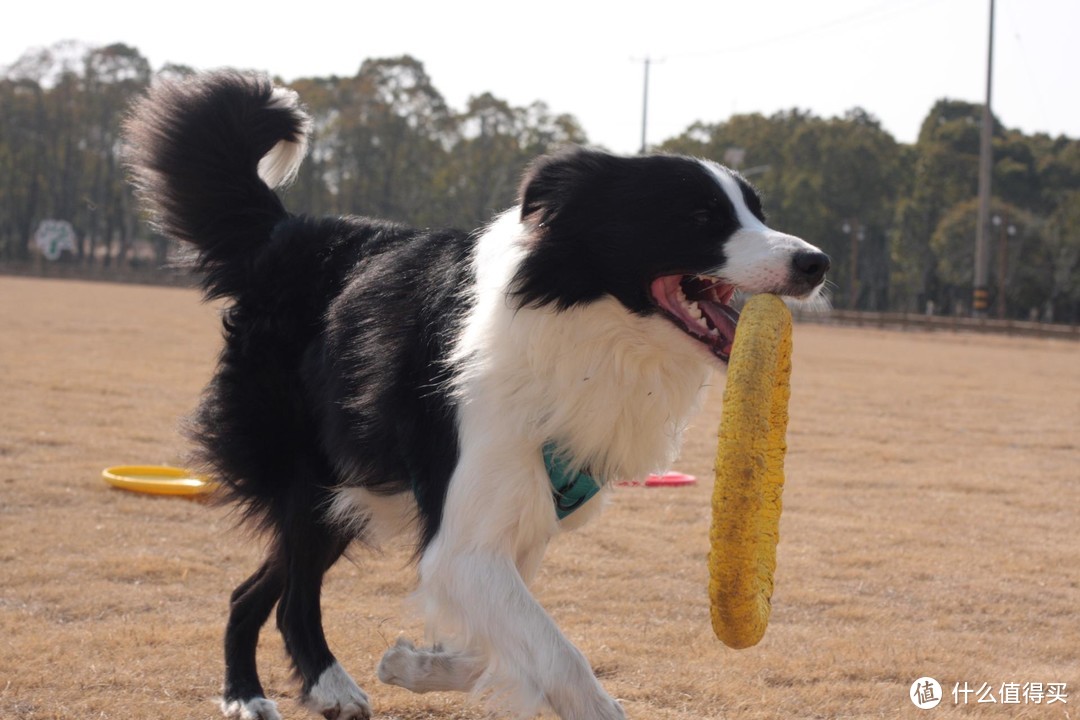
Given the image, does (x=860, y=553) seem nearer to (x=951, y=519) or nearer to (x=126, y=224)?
(x=951, y=519)

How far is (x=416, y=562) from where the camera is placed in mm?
3992

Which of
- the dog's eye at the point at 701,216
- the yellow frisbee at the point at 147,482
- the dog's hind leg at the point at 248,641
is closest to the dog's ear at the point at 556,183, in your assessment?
the dog's eye at the point at 701,216

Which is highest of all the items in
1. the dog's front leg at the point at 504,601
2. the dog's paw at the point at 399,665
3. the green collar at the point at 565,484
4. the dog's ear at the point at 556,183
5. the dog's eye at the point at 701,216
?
the dog's ear at the point at 556,183

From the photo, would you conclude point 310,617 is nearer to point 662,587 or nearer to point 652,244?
point 652,244

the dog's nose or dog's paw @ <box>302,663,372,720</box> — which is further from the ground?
the dog's nose

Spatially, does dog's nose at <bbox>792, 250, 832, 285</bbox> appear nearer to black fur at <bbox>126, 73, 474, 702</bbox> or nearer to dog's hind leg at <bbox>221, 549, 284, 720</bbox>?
black fur at <bbox>126, 73, 474, 702</bbox>

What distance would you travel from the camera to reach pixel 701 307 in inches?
157

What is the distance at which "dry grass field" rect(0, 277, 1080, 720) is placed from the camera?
439cm

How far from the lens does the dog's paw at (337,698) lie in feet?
13.3

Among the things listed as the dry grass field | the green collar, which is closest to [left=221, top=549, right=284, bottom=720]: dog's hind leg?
the dry grass field

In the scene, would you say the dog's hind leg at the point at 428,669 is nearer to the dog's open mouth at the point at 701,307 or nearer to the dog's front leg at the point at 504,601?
the dog's front leg at the point at 504,601

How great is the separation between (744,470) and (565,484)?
1.86ft

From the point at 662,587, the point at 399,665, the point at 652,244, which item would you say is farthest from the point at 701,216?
the point at 662,587

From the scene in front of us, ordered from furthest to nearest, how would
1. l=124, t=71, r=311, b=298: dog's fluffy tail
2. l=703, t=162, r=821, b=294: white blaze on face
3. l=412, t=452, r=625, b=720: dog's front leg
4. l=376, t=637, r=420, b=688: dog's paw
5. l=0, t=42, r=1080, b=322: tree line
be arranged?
1. l=0, t=42, r=1080, b=322: tree line
2. l=124, t=71, r=311, b=298: dog's fluffy tail
3. l=376, t=637, r=420, b=688: dog's paw
4. l=703, t=162, r=821, b=294: white blaze on face
5. l=412, t=452, r=625, b=720: dog's front leg
